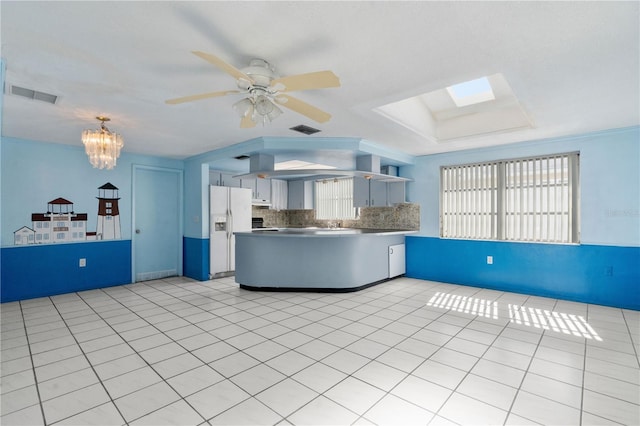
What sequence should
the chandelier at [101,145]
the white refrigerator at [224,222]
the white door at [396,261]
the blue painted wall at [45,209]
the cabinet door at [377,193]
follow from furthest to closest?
1. the cabinet door at [377,193]
2. the white refrigerator at [224,222]
3. the white door at [396,261]
4. the blue painted wall at [45,209]
5. the chandelier at [101,145]

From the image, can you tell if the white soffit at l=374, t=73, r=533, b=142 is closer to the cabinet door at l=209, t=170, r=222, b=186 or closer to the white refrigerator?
the white refrigerator

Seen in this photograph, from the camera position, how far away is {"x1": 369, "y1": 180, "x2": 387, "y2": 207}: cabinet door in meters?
6.23

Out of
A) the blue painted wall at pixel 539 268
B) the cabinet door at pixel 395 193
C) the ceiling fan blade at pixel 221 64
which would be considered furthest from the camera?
the cabinet door at pixel 395 193

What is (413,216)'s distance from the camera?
6188mm

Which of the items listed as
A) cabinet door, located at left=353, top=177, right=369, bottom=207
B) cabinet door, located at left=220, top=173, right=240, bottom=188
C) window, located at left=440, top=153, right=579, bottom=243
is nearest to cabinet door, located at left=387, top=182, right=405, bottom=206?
cabinet door, located at left=353, top=177, right=369, bottom=207

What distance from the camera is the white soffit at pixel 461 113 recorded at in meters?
4.03

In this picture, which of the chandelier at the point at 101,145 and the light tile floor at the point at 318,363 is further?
the chandelier at the point at 101,145

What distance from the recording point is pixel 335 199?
7668 millimetres

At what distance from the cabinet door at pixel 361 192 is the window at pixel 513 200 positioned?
1463 millimetres

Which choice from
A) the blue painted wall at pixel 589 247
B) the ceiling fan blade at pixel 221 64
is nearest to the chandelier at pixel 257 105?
the ceiling fan blade at pixel 221 64

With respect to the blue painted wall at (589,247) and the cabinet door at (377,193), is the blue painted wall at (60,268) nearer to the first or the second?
the cabinet door at (377,193)

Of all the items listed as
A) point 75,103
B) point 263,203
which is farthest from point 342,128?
point 263,203

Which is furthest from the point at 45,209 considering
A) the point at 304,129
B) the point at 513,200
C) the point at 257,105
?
the point at 513,200

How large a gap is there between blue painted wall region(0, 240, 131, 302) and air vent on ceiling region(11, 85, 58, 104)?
286 cm
